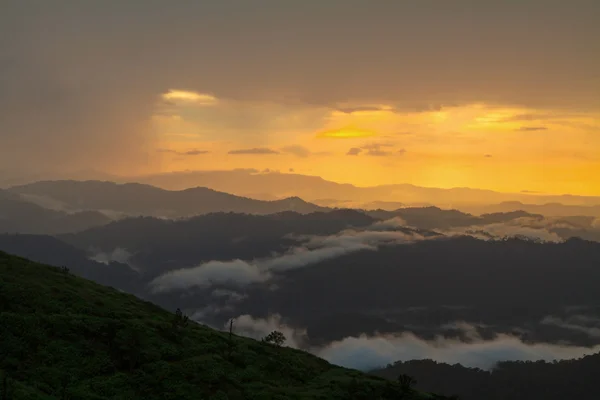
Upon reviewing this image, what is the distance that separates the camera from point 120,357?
6256 centimetres

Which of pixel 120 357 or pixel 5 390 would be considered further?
pixel 120 357

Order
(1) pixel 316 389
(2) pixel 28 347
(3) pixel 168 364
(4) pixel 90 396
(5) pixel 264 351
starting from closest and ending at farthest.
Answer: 1. (4) pixel 90 396
2. (2) pixel 28 347
3. (3) pixel 168 364
4. (1) pixel 316 389
5. (5) pixel 264 351

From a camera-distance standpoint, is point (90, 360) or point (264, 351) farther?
point (264, 351)

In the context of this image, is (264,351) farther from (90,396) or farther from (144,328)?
(90,396)

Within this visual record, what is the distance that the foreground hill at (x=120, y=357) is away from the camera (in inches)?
2157

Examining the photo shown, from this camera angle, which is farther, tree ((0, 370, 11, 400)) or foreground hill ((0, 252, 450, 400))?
foreground hill ((0, 252, 450, 400))

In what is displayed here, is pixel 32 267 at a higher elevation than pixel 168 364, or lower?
higher

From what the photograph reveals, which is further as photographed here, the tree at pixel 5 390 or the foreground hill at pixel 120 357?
the foreground hill at pixel 120 357

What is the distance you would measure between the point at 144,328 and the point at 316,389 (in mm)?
26170

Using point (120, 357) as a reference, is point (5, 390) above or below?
above

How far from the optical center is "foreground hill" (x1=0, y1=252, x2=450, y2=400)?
180ft

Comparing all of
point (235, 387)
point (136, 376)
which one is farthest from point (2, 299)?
point (235, 387)

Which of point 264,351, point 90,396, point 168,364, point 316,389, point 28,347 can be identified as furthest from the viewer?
point 264,351

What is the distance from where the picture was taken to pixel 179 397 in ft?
190
